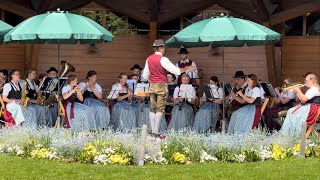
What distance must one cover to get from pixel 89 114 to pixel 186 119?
6.21ft

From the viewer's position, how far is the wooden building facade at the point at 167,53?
52.1ft

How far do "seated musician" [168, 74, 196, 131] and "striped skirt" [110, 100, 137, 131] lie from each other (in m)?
0.74

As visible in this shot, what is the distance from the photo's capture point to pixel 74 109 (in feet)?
37.6

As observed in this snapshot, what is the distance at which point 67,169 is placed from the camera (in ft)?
26.8

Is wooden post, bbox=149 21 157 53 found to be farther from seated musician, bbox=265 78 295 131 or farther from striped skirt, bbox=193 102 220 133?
striped skirt, bbox=193 102 220 133

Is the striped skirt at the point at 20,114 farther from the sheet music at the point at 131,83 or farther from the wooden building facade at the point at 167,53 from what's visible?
the wooden building facade at the point at 167,53

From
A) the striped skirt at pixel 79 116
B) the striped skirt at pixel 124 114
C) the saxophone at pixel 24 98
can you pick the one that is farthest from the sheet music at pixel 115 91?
the saxophone at pixel 24 98

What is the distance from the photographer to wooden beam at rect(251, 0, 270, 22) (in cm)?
1487

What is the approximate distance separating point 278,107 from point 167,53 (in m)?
4.80

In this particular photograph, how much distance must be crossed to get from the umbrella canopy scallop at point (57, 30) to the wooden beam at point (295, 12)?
18.7ft

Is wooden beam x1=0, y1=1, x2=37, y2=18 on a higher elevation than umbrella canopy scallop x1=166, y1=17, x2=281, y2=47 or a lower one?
higher

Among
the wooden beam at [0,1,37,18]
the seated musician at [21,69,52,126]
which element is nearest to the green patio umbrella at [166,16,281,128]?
the seated musician at [21,69,52,126]

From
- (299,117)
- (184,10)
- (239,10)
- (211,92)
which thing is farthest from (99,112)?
(239,10)

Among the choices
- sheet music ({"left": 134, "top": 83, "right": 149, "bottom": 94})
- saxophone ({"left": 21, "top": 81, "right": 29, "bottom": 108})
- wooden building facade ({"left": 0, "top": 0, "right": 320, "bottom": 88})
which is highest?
wooden building facade ({"left": 0, "top": 0, "right": 320, "bottom": 88})
